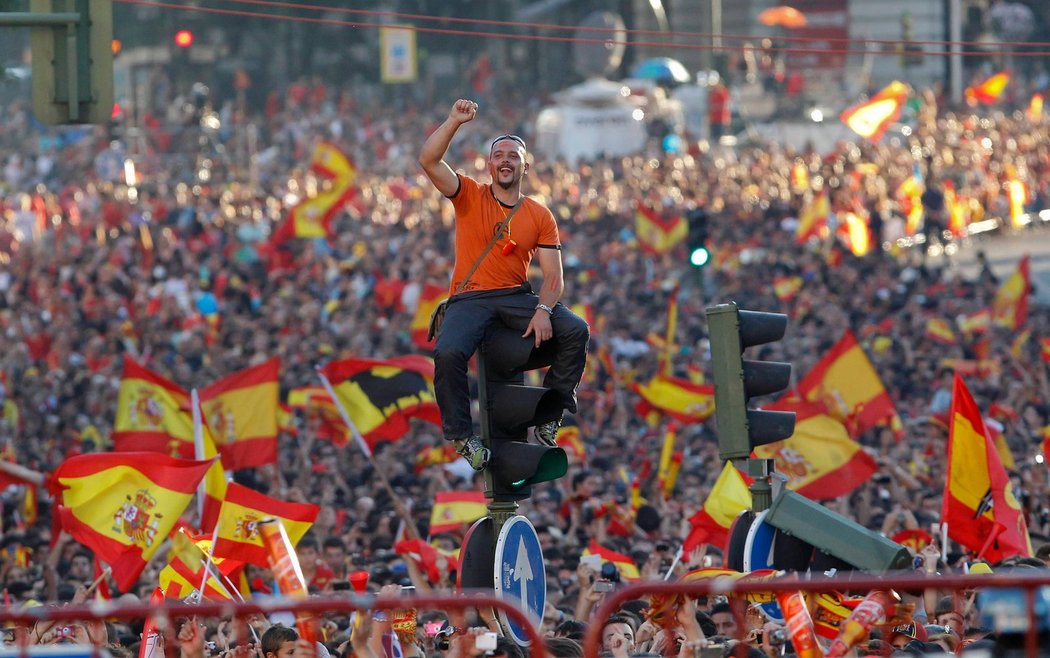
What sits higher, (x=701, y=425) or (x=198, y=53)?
(x=198, y=53)

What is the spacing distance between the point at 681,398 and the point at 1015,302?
6.95 meters

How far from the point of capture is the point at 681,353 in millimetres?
22078

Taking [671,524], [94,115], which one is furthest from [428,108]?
[94,115]

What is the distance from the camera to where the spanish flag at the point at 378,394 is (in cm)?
1487

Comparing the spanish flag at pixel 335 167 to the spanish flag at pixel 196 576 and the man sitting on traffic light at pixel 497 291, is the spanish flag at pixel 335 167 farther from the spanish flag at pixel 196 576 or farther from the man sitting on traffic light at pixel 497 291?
the man sitting on traffic light at pixel 497 291

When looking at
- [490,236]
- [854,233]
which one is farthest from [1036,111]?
[490,236]

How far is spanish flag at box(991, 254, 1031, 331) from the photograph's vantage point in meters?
23.1

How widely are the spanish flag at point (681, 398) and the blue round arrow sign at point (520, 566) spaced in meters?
8.48

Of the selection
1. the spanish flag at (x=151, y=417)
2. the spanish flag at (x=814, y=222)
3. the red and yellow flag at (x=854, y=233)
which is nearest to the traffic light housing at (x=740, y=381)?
the spanish flag at (x=151, y=417)

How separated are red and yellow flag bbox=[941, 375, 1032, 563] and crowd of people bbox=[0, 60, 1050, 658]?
11.1 inches

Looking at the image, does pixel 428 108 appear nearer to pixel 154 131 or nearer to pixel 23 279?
pixel 154 131

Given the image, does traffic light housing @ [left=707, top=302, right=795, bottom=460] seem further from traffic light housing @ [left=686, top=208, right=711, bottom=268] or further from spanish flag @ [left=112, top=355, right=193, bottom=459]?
traffic light housing @ [left=686, top=208, right=711, bottom=268]

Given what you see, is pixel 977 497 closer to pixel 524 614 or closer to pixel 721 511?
pixel 721 511

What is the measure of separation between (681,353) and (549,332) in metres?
13.0
